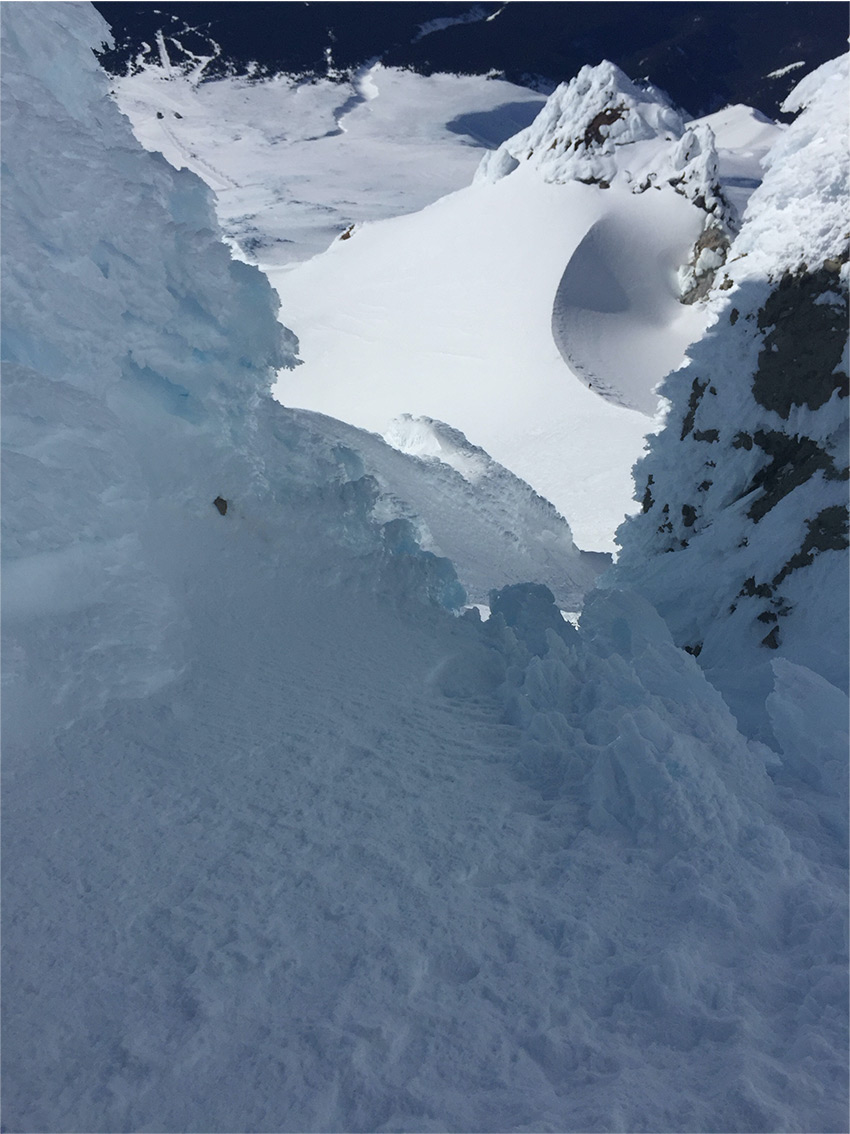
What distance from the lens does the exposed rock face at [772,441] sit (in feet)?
22.2

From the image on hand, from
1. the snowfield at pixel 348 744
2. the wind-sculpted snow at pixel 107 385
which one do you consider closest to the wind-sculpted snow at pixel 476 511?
the snowfield at pixel 348 744

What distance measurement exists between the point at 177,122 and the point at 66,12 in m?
46.8

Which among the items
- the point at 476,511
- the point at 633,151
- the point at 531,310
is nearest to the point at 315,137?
the point at 633,151

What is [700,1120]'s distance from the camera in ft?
8.59

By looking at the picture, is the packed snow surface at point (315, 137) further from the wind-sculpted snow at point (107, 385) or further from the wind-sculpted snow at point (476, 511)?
the wind-sculpted snow at point (107, 385)

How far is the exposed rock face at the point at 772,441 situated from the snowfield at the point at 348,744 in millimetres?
39

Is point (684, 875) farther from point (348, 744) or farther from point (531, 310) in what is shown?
point (531, 310)

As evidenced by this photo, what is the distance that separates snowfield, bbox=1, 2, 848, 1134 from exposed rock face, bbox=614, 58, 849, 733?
0.13ft

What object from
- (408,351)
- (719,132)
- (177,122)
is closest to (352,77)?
(177,122)

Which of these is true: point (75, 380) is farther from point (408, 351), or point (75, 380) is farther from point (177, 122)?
point (177, 122)

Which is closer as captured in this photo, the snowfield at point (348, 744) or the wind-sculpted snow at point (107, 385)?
the snowfield at point (348, 744)

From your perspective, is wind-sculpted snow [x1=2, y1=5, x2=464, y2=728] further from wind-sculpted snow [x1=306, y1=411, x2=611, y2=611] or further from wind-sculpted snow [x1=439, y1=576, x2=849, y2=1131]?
wind-sculpted snow [x1=306, y1=411, x2=611, y2=611]

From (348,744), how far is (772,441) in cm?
497

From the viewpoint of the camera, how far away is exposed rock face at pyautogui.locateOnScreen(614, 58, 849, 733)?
6.77 metres
